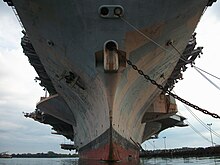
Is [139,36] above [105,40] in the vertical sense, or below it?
above

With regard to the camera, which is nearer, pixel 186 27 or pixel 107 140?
pixel 107 140

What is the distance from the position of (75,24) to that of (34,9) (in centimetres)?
146

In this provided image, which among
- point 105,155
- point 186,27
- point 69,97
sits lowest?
point 105,155

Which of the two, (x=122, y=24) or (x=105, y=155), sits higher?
(x=122, y=24)

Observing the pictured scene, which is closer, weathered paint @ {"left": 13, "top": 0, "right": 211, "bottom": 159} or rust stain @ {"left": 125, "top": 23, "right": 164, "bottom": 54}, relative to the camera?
weathered paint @ {"left": 13, "top": 0, "right": 211, "bottom": 159}

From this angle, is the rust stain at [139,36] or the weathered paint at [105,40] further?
the rust stain at [139,36]

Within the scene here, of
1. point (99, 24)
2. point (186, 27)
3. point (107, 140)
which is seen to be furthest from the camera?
point (186, 27)

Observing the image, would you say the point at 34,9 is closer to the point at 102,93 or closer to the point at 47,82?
the point at 102,93

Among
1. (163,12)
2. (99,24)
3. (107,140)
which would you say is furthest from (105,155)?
(163,12)

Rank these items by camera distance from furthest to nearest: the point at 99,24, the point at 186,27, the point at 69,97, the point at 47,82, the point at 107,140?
the point at 47,82
the point at 69,97
the point at 186,27
the point at 107,140
the point at 99,24

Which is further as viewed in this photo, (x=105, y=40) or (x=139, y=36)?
(x=139, y=36)

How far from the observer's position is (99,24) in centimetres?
883

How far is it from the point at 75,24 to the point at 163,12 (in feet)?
9.57

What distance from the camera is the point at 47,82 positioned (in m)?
15.2
